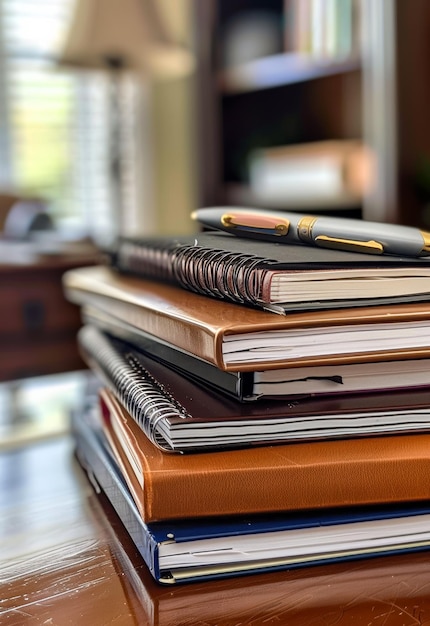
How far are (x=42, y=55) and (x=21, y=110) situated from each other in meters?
0.20

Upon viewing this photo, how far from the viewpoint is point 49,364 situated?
1.29 meters

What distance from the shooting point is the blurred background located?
132cm

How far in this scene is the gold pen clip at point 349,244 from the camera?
0.43 metres

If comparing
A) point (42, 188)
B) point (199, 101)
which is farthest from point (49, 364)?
point (42, 188)

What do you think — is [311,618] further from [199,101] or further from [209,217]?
[199,101]

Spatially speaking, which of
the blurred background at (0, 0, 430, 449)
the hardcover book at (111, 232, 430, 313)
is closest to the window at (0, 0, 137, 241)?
the blurred background at (0, 0, 430, 449)

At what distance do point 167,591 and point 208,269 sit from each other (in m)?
0.18

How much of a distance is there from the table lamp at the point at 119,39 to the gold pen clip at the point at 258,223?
1458 mm

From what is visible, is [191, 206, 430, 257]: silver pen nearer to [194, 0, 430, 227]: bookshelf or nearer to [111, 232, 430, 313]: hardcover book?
[111, 232, 430, 313]: hardcover book

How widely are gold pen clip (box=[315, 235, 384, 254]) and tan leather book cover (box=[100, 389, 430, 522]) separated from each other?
0.35ft

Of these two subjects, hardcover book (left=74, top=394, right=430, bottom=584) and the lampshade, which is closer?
hardcover book (left=74, top=394, right=430, bottom=584)

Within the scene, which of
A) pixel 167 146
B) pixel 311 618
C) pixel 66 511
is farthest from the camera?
pixel 167 146

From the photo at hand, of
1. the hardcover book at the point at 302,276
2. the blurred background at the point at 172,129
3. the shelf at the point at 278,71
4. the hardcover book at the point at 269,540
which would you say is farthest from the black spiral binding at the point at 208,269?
the shelf at the point at 278,71

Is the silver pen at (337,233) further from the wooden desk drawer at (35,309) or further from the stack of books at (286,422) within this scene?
the wooden desk drawer at (35,309)
